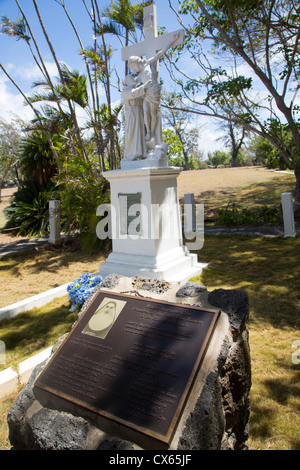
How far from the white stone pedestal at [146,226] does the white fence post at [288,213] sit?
2.90m

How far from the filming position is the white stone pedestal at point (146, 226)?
4.75m

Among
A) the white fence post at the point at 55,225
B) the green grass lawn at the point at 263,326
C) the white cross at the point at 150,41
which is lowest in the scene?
the green grass lawn at the point at 263,326

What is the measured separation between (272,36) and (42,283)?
8498 millimetres

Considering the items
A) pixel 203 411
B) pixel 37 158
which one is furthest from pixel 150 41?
pixel 37 158

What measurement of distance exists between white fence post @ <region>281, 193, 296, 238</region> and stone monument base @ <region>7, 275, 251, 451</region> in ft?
17.3

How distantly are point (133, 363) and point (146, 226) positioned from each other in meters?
3.05

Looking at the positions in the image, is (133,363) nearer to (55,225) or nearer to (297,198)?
(55,225)

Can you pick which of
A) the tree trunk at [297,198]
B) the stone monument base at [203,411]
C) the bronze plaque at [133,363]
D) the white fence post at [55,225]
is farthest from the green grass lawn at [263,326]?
the white fence post at [55,225]

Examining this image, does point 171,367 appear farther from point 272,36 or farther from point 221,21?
point 272,36

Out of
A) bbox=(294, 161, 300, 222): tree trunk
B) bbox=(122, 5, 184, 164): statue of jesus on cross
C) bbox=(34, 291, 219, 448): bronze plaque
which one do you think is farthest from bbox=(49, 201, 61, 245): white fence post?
bbox=(294, 161, 300, 222): tree trunk

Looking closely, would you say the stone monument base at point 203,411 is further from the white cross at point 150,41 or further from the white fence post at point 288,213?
the white fence post at point 288,213

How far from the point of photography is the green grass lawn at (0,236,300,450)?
231 centimetres
